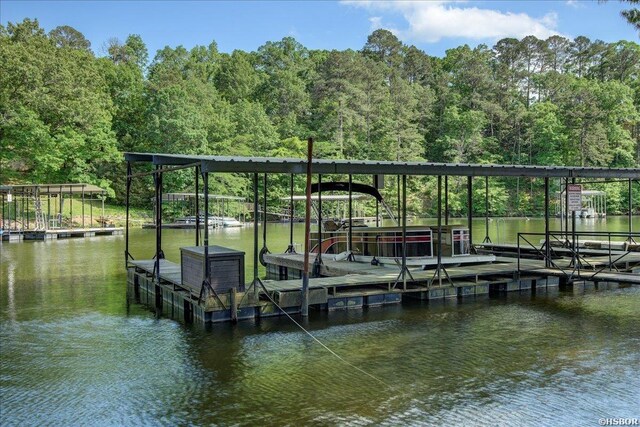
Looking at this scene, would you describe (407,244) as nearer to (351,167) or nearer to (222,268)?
(351,167)

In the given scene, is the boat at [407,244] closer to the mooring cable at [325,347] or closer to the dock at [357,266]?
the dock at [357,266]

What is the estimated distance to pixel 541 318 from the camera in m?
13.7

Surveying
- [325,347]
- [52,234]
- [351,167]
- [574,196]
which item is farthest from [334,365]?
[52,234]

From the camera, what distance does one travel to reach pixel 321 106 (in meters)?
79.2

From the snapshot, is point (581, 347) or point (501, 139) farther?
point (501, 139)

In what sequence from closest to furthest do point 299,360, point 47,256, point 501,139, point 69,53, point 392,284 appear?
point 299,360 → point 392,284 → point 47,256 → point 69,53 → point 501,139

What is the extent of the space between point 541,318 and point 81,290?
13.3 metres

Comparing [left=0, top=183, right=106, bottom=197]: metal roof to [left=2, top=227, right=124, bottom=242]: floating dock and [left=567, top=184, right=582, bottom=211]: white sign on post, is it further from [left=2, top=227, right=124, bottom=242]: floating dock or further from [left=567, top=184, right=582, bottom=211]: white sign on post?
[left=567, top=184, right=582, bottom=211]: white sign on post

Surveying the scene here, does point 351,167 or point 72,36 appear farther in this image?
point 72,36

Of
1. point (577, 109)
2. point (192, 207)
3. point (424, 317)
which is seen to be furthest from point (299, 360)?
point (577, 109)

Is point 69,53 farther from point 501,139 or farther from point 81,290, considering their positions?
point 501,139

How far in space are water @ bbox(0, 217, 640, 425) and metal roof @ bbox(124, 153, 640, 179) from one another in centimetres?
342

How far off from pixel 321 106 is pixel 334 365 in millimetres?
71170

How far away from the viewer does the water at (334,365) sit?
8008mm
